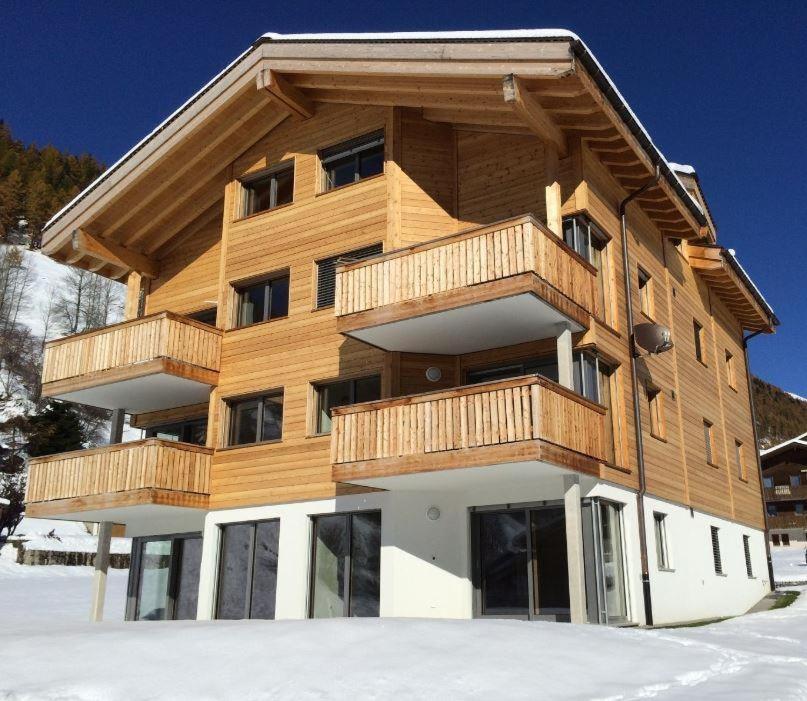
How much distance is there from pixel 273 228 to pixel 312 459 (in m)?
5.63

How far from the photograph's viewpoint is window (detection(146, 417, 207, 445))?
20.9 metres

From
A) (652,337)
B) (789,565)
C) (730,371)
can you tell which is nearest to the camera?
(652,337)

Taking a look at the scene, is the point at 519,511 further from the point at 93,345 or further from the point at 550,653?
the point at 93,345

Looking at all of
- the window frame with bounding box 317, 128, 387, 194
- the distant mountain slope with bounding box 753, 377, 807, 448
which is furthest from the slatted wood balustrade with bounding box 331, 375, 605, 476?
the distant mountain slope with bounding box 753, 377, 807, 448

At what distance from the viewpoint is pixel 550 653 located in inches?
355

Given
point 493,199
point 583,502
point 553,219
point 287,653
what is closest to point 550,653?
point 287,653

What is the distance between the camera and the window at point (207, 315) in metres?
21.4

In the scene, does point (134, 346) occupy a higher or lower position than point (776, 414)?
lower

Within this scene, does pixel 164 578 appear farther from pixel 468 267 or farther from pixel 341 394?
pixel 468 267

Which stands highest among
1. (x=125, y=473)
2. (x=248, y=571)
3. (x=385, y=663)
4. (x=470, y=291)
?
(x=470, y=291)

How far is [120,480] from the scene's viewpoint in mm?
18188

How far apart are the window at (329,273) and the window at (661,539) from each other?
7919mm

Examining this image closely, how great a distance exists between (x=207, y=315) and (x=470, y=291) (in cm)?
894

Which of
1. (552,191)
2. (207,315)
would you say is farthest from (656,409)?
(207,315)
